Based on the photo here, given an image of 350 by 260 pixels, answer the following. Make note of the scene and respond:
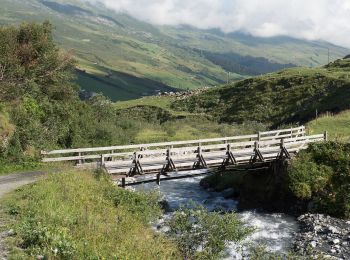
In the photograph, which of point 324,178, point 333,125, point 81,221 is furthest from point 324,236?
point 333,125

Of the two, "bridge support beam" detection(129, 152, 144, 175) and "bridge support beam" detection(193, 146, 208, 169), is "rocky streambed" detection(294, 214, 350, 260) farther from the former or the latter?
"bridge support beam" detection(129, 152, 144, 175)

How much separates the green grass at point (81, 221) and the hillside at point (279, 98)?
189 ft

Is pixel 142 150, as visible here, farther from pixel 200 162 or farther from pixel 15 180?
pixel 15 180

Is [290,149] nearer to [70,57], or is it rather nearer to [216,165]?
[216,165]

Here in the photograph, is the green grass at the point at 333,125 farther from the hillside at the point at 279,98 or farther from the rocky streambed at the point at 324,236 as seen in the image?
the rocky streambed at the point at 324,236

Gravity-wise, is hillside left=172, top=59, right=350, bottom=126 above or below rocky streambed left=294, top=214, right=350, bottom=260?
above

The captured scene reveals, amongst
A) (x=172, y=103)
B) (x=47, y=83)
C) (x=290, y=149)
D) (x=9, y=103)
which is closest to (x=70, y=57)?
(x=47, y=83)

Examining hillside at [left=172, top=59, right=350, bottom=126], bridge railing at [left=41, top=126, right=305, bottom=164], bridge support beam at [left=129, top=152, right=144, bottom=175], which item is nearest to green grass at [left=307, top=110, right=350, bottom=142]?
bridge railing at [left=41, top=126, right=305, bottom=164]

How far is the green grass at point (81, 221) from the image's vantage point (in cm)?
1323

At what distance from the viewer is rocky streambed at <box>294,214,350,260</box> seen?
24730 mm

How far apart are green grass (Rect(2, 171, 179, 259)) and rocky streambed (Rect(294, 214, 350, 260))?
9.44 m

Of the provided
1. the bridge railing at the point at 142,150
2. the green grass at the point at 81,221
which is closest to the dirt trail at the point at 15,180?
the green grass at the point at 81,221

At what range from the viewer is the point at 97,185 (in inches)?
952

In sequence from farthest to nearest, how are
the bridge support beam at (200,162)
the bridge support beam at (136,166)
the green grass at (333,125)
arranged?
the green grass at (333,125)
the bridge support beam at (200,162)
the bridge support beam at (136,166)
